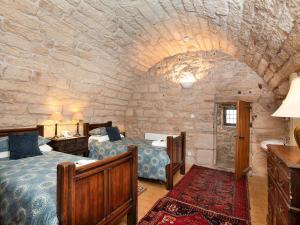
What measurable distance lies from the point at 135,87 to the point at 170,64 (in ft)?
4.21

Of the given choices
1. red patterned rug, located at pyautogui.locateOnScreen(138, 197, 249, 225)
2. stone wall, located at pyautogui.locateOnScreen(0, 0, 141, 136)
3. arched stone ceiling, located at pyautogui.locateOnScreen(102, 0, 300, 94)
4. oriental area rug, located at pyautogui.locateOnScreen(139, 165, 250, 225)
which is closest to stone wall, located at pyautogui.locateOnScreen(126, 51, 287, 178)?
arched stone ceiling, located at pyautogui.locateOnScreen(102, 0, 300, 94)

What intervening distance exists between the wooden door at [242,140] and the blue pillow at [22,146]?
12.2ft

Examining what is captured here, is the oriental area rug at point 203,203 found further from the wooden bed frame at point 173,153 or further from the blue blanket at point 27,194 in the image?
the blue blanket at point 27,194

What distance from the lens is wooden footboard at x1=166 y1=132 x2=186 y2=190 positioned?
134 inches

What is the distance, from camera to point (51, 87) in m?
3.52

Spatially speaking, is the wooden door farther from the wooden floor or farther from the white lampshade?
the white lampshade

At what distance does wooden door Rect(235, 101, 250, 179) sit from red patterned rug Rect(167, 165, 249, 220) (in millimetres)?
280

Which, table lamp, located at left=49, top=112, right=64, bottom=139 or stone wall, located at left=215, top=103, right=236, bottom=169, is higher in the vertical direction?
table lamp, located at left=49, top=112, right=64, bottom=139

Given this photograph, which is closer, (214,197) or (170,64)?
(214,197)

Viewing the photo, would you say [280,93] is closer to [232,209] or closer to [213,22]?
[213,22]

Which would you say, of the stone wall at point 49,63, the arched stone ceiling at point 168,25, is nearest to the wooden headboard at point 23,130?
the stone wall at point 49,63

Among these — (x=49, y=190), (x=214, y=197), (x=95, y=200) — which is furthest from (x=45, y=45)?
(x=214, y=197)

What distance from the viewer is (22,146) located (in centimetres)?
289

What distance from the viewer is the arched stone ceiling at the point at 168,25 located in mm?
1976
